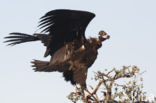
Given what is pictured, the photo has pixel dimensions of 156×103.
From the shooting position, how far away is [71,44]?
9477mm

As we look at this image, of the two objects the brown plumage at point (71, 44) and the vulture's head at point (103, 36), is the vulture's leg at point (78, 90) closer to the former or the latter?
the brown plumage at point (71, 44)

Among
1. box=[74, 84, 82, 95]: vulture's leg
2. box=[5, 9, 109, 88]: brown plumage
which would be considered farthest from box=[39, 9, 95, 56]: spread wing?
box=[74, 84, 82, 95]: vulture's leg

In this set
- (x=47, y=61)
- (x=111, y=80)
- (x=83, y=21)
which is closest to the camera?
(x=111, y=80)

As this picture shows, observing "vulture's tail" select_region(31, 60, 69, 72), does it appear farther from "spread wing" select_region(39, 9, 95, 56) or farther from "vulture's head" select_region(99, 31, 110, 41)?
"vulture's head" select_region(99, 31, 110, 41)

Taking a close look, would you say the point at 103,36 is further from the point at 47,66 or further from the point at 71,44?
the point at 47,66

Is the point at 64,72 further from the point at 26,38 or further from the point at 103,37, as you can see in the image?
the point at 26,38

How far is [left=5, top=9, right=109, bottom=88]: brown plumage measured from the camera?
30.0 feet

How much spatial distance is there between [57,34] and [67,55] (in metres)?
0.55

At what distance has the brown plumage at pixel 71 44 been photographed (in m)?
9.15

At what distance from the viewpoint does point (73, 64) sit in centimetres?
912

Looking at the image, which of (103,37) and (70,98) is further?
(103,37)

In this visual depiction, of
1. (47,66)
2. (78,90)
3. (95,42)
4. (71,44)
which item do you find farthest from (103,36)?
(47,66)

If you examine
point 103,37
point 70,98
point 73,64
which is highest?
point 103,37

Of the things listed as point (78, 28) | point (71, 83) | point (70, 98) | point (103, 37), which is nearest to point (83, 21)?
point (78, 28)
